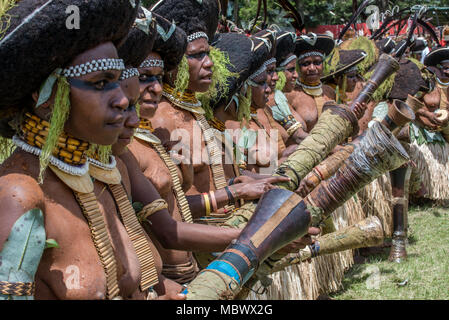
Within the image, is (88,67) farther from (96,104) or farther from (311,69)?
(311,69)

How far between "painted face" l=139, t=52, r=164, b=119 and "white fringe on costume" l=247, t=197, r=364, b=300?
1943 millimetres

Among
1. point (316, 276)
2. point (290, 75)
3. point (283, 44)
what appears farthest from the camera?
point (290, 75)

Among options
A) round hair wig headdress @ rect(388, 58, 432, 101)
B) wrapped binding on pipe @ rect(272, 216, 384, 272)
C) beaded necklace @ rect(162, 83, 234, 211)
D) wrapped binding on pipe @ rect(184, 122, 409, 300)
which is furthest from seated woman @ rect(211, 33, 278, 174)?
round hair wig headdress @ rect(388, 58, 432, 101)

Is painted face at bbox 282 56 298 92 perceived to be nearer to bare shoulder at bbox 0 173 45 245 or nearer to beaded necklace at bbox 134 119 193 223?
beaded necklace at bbox 134 119 193 223

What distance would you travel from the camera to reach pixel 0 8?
5.45ft

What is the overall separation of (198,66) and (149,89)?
2.47 ft

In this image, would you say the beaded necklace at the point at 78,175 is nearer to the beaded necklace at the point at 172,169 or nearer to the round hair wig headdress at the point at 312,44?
the beaded necklace at the point at 172,169

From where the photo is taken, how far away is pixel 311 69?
701 centimetres

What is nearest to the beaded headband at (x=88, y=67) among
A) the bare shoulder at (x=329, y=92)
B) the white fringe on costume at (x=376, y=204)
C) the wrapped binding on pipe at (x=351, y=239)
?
the wrapped binding on pipe at (x=351, y=239)

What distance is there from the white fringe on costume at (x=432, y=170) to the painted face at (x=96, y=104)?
27.5 feet

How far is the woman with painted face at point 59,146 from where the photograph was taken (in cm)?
166

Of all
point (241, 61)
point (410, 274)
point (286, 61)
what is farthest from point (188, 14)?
point (410, 274)
